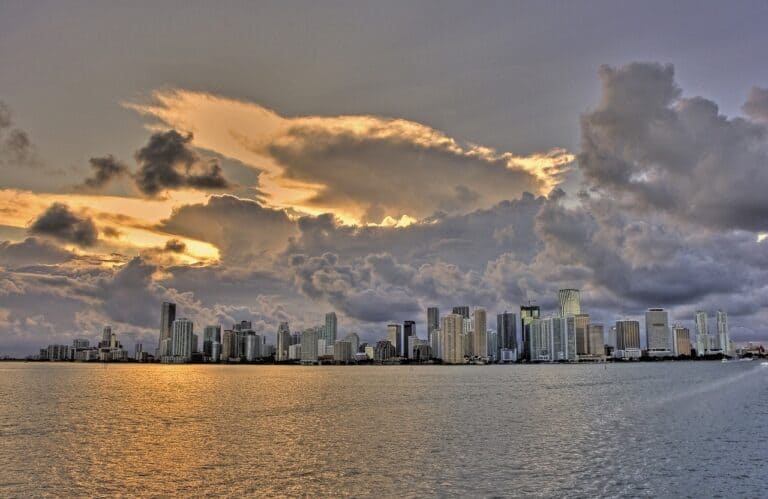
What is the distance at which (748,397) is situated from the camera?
5556 inches

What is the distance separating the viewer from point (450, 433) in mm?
81062

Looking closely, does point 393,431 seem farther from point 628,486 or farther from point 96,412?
point 96,412

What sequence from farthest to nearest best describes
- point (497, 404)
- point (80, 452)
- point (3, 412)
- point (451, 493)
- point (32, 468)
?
1. point (497, 404)
2. point (3, 412)
3. point (80, 452)
4. point (32, 468)
5. point (451, 493)

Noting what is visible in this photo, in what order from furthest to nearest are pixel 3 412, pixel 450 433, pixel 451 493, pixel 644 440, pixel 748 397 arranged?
pixel 748 397
pixel 3 412
pixel 450 433
pixel 644 440
pixel 451 493

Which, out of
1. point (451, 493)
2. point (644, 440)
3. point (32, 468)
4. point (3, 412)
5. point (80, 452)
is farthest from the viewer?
point (3, 412)

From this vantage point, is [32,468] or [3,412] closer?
[32,468]

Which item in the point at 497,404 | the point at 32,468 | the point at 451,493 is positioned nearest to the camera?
the point at 451,493

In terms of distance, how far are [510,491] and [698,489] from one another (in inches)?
597

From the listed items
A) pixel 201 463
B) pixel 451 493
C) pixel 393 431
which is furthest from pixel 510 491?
pixel 393 431

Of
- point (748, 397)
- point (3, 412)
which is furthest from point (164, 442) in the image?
point (748, 397)

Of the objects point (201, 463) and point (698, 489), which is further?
point (201, 463)

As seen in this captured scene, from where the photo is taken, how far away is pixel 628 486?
5078 cm

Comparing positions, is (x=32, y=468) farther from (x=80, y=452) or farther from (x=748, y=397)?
(x=748, y=397)

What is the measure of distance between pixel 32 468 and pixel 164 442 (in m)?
18.6
